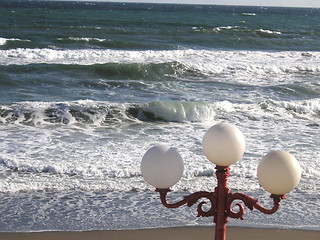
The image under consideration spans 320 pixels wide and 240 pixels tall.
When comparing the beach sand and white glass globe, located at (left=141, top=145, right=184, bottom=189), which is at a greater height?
white glass globe, located at (left=141, top=145, right=184, bottom=189)

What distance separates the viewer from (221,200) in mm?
3117

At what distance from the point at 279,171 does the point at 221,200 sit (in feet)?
1.39

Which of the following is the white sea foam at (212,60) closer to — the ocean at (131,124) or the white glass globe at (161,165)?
the ocean at (131,124)

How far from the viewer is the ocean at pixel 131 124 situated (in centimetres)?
641

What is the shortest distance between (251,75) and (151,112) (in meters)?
7.11

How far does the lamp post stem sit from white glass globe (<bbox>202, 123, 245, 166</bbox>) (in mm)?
133

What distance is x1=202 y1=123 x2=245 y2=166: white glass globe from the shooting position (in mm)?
2934

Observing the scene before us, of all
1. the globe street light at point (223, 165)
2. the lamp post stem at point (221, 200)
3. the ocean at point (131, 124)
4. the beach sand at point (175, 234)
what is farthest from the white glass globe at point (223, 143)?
the ocean at point (131, 124)

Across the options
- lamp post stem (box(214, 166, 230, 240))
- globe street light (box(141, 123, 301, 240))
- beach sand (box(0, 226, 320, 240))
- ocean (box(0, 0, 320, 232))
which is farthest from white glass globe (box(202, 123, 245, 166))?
ocean (box(0, 0, 320, 232))

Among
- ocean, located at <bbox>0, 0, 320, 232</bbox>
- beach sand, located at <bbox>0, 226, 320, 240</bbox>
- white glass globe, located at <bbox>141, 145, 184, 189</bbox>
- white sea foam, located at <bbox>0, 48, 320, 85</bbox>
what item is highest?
white glass globe, located at <bbox>141, 145, 184, 189</bbox>

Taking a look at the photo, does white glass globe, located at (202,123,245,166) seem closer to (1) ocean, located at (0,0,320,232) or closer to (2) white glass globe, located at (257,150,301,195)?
(2) white glass globe, located at (257,150,301,195)

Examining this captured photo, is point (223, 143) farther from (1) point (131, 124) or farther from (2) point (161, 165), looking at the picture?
(1) point (131, 124)

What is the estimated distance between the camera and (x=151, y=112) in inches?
481

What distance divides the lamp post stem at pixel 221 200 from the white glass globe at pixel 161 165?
24 cm
